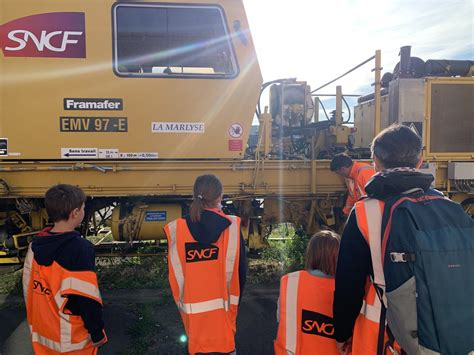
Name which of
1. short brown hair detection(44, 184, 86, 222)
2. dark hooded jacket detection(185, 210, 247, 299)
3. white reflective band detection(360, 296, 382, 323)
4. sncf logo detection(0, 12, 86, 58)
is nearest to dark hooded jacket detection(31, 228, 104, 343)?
short brown hair detection(44, 184, 86, 222)

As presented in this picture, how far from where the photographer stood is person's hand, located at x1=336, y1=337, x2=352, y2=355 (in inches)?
68.4

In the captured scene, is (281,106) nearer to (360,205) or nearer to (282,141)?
(282,141)

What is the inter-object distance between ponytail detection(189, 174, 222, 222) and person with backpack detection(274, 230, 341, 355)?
0.70 metres

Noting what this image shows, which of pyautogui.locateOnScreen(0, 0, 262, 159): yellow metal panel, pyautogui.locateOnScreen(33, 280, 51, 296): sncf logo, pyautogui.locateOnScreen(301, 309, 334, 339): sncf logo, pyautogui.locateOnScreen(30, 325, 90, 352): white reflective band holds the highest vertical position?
pyautogui.locateOnScreen(0, 0, 262, 159): yellow metal panel

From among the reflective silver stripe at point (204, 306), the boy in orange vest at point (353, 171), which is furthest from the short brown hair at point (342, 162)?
the reflective silver stripe at point (204, 306)

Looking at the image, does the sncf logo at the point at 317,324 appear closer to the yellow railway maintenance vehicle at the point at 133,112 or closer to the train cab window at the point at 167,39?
the yellow railway maintenance vehicle at the point at 133,112

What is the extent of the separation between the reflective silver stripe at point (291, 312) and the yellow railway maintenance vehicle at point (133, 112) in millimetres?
2244

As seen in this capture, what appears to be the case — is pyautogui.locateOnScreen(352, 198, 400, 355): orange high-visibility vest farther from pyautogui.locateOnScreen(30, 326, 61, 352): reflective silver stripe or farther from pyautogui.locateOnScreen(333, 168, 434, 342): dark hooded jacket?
pyautogui.locateOnScreen(30, 326, 61, 352): reflective silver stripe

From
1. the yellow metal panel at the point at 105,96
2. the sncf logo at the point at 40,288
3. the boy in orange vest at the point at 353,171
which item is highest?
the yellow metal panel at the point at 105,96

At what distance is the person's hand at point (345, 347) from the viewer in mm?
1737

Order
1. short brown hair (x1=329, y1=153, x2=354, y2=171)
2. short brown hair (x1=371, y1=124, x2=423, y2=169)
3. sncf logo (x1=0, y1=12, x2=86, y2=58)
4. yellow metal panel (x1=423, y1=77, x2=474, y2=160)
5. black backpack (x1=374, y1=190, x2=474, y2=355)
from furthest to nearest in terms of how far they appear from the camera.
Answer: yellow metal panel (x1=423, y1=77, x2=474, y2=160)
short brown hair (x1=329, y1=153, x2=354, y2=171)
sncf logo (x1=0, y1=12, x2=86, y2=58)
short brown hair (x1=371, y1=124, x2=423, y2=169)
black backpack (x1=374, y1=190, x2=474, y2=355)

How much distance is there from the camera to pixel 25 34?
372cm

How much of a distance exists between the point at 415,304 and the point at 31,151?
3861 mm

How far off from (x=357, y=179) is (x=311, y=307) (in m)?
2.36
